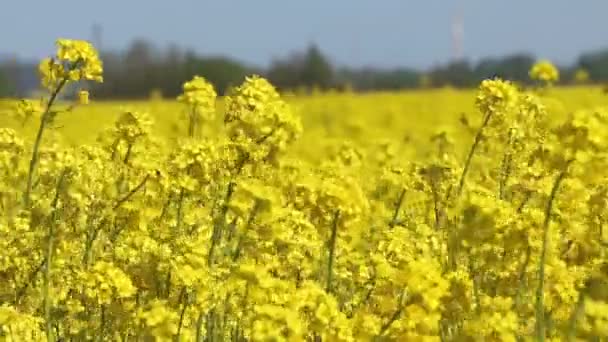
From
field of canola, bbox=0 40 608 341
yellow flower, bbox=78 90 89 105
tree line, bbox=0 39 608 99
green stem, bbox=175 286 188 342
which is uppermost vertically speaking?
yellow flower, bbox=78 90 89 105

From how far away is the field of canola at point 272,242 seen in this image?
2965 mm

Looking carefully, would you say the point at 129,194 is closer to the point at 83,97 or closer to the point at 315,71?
the point at 83,97

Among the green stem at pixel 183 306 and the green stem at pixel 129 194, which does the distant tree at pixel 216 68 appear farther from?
the green stem at pixel 183 306

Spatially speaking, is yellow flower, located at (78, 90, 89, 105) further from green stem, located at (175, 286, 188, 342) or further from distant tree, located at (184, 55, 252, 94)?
distant tree, located at (184, 55, 252, 94)

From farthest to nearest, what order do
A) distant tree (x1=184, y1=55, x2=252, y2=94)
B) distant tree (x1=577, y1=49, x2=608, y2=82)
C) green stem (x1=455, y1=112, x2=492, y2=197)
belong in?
distant tree (x1=184, y1=55, x2=252, y2=94)
distant tree (x1=577, y1=49, x2=608, y2=82)
green stem (x1=455, y1=112, x2=492, y2=197)

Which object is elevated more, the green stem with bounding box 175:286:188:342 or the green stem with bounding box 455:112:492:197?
the green stem with bounding box 455:112:492:197

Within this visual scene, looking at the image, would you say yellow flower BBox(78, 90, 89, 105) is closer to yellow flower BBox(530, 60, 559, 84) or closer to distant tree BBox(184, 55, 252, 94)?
yellow flower BBox(530, 60, 559, 84)

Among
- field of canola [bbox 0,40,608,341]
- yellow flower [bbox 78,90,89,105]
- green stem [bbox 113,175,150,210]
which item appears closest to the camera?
field of canola [bbox 0,40,608,341]

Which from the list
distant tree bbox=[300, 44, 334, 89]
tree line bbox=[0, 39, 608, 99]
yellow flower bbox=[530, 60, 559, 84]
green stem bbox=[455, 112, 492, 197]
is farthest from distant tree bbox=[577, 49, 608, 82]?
green stem bbox=[455, 112, 492, 197]

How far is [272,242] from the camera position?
138 inches

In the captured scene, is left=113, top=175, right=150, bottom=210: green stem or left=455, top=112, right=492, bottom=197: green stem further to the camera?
left=455, top=112, right=492, bottom=197: green stem

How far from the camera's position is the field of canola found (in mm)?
2965

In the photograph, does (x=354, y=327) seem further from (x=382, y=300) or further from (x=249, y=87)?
(x=249, y=87)

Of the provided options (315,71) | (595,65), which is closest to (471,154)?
(595,65)
